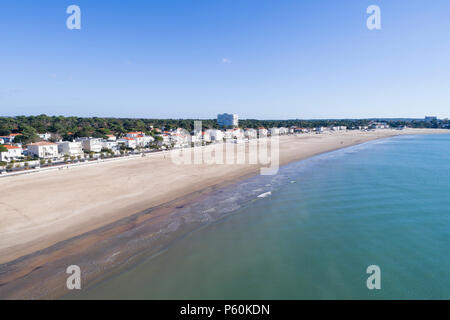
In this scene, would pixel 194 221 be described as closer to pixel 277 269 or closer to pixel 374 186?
pixel 277 269

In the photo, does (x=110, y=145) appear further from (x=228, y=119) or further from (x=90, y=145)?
(x=228, y=119)

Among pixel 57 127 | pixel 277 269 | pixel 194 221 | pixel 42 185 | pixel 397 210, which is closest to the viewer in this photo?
pixel 277 269

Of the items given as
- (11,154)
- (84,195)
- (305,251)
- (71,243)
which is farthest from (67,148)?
(305,251)

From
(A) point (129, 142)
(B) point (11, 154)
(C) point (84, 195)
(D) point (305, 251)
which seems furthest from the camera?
(A) point (129, 142)

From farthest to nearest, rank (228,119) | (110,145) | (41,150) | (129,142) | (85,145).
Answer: (228,119) → (129,142) → (110,145) → (85,145) → (41,150)

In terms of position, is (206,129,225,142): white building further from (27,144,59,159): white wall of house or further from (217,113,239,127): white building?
(217,113,239,127): white building
